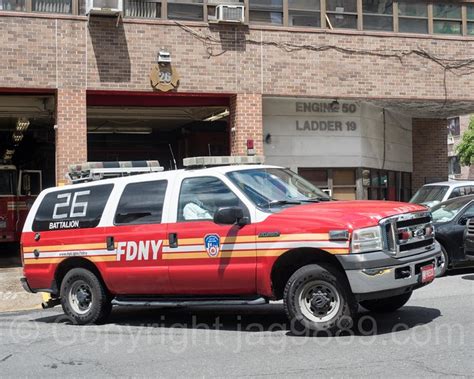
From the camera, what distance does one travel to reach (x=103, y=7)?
14250 mm

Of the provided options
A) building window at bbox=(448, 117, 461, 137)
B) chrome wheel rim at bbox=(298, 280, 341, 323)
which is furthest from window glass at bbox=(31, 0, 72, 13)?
building window at bbox=(448, 117, 461, 137)

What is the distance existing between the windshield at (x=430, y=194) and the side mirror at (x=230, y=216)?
9.27 meters

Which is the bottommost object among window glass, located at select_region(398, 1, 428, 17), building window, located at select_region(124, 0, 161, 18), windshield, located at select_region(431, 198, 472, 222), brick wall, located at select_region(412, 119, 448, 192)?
windshield, located at select_region(431, 198, 472, 222)

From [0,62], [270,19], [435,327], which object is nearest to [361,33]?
[270,19]

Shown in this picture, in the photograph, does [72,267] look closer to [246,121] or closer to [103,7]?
[103,7]

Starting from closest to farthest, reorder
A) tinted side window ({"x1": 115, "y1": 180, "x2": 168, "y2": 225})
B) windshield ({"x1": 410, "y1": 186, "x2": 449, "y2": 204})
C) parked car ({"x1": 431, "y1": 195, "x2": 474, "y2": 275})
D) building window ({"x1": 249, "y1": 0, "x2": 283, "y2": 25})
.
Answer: tinted side window ({"x1": 115, "y1": 180, "x2": 168, "y2": 225})
parked car ({"x1": 431, "y1": 195, "x2": 474, "y2": 275})
windshield ({"x1": 410, "y1": 186, "x2": 449, "y2": 204})
building window ({"x1": 249, "y1": 0, "x2": 283, "y2": 25})

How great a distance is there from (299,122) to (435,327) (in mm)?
10403

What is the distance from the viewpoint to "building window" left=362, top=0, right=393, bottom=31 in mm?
16656

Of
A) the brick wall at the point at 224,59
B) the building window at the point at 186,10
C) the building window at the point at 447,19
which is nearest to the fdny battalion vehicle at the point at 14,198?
the brick wall at the point at 224,59

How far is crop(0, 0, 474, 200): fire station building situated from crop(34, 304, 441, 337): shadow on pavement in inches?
245

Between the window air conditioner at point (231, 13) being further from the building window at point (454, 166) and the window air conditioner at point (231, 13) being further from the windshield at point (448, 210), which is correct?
the building window at point (454, 166)

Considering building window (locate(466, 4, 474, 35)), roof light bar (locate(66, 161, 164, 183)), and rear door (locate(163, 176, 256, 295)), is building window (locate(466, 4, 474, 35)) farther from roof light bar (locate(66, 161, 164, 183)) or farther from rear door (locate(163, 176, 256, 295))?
rear door (locate(163, 176, 256, 295))

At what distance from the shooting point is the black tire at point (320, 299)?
22.2 ft

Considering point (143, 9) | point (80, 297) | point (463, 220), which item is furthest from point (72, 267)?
point (143, 9)
